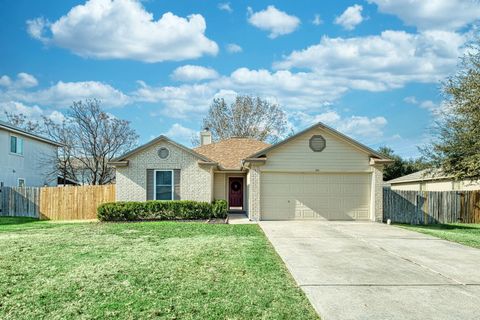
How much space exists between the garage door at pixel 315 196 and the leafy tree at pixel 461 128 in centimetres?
533

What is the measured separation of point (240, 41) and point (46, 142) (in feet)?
61.6

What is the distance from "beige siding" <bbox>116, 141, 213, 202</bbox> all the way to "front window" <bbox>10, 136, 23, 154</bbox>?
1036 cm

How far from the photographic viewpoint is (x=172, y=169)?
2078 cm

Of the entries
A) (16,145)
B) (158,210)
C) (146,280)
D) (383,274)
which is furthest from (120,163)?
(383,274)

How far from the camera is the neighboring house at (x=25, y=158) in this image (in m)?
25.7

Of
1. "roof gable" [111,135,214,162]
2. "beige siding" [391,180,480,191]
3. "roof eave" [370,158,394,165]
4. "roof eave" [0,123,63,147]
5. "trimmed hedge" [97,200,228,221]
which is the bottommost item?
"trimmed hedge" [97,200,228,221]

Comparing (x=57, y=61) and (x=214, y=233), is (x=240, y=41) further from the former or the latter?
(x=57, y=61)

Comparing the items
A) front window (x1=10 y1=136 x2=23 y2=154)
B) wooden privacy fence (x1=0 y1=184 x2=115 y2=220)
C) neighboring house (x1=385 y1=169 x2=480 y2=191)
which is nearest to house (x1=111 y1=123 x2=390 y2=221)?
neighboring house (x1=385 y1=169 x2=480 y2=191)

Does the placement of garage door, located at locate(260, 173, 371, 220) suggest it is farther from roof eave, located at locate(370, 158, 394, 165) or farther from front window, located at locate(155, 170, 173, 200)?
front window, located at locate(155, 170, 173, 200)

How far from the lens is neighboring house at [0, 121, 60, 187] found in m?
25.7

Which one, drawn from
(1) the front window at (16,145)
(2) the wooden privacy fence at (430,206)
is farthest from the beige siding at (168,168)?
(1) the front window at (16,145)

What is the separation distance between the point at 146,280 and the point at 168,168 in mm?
13603

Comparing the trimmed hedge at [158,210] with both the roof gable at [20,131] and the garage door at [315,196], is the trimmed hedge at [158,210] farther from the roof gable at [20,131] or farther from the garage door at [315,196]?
the roof gable at [20,131]

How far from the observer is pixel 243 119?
1640 inches
